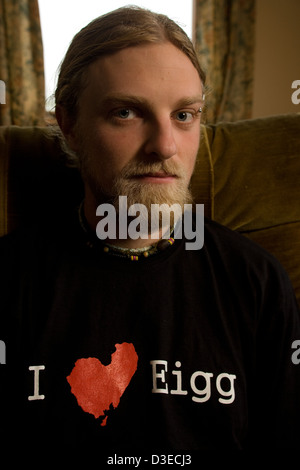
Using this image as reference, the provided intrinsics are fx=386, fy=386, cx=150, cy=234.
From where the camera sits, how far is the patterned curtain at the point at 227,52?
100 inches

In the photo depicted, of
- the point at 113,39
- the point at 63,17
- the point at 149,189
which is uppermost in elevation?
the point at 63,17

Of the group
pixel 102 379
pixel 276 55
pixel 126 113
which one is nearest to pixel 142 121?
pixel 126 113

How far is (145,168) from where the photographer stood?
2.41 feet

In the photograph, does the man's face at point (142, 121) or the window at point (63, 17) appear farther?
the window at point (63, 17)

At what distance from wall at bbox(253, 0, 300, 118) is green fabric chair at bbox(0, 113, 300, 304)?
174 cm

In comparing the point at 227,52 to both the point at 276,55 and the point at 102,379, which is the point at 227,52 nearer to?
the point at 276,55

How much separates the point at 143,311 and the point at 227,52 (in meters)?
2.42

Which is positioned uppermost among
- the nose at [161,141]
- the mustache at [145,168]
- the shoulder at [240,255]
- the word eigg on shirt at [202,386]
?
the nose at [161,141]

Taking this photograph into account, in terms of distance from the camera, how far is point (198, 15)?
2.54m

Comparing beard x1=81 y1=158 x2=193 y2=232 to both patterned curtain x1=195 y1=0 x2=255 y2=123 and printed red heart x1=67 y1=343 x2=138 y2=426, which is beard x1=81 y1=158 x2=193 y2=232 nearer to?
printed red heart x1=67 y1=343 x2=138 y2=426

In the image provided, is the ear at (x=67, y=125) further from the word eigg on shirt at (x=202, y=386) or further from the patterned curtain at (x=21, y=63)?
the patterned curtain at (x=21, y=63)

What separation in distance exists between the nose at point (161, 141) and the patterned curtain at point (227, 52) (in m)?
1.94

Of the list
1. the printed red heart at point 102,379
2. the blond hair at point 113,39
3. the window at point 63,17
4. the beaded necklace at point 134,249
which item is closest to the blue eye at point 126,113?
the blond hair at point 113,39

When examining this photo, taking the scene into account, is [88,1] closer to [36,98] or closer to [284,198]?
[36,98]
